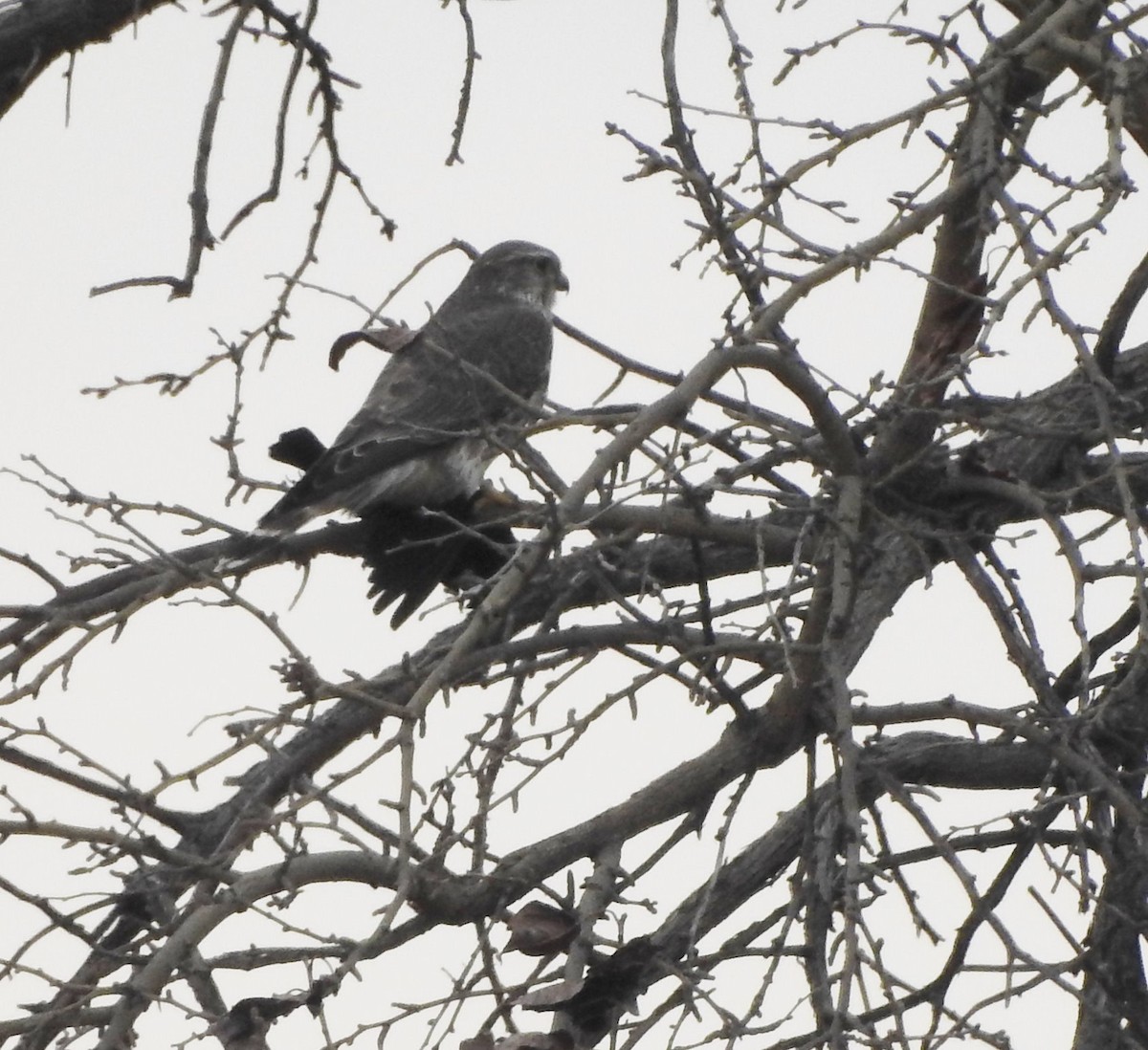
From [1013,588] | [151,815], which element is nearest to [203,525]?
[151,815]

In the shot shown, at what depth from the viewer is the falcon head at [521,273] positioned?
8.12 meters

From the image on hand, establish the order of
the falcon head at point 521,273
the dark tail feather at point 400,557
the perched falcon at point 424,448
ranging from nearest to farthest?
the perched falcon at point 424,448 < the dark tail feather at point 400,557 < the falcon head at point 521,273

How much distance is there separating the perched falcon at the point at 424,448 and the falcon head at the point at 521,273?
70 mm

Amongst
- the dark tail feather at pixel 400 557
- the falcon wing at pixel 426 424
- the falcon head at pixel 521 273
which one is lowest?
the dark tail feather at pixel 400 557

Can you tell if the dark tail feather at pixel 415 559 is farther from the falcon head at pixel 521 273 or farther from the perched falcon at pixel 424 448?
the falcon head at pixel 521 273

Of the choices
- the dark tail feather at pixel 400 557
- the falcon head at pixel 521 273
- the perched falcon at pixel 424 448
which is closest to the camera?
the perched falcon at pixel 424 448

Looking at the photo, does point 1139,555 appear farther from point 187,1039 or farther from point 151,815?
point 151,815

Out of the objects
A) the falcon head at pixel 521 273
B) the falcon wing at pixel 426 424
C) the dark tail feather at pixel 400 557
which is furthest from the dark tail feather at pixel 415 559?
the falcon head at pixel 521 273

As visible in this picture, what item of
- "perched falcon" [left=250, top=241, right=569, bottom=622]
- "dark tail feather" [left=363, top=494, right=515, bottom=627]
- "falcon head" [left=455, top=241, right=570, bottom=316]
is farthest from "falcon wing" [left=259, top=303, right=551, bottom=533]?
"falcon head" [left=455, top=241, right=570, bottom=316]

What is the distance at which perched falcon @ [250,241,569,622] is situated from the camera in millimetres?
5176

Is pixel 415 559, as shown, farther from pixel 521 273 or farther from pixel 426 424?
pixel 521 273

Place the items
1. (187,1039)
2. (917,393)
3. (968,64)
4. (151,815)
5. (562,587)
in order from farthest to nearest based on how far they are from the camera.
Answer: (562,587), (151,815), (917,393), (968,64), (187,1039)

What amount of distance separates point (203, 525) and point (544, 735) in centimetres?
104

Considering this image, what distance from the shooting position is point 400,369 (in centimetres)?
677
